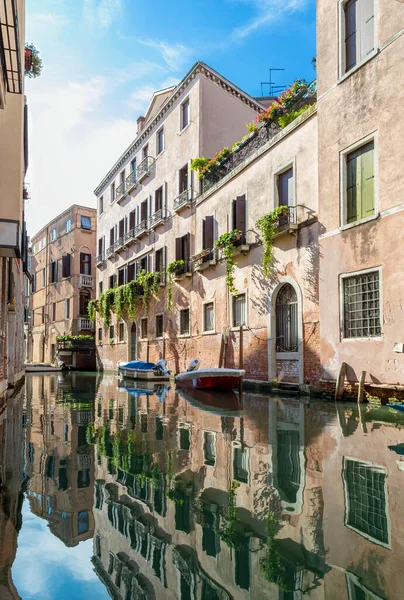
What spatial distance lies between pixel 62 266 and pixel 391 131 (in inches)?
1193

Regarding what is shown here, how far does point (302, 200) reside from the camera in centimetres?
1269

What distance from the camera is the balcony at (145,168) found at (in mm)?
23778

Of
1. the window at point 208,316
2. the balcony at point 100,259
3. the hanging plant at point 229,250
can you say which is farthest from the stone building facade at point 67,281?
the hanging plant at point 229,250

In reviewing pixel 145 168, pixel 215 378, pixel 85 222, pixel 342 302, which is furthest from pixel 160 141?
pixel 342 302

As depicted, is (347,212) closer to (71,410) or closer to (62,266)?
(71,410)

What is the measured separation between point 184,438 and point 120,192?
2398 cm

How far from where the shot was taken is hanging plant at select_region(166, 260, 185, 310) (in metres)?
19.5

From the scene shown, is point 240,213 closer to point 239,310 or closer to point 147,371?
point 239,310

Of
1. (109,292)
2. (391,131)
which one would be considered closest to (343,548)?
(391,131)

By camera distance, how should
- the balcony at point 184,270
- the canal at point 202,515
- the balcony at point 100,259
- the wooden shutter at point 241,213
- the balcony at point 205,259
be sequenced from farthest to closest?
the balcony at point 100,259, the balcony at point 184,270, the balcony at point 205,259, the wooden shutter at point 241,213, the canal at point 202,515

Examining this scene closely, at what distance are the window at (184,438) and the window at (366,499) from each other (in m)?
1.78

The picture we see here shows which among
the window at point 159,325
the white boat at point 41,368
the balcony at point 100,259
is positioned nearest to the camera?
the window at point 159,325

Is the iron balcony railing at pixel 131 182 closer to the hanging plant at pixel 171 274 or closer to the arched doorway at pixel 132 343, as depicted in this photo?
the hanging plant at pixel 171 274

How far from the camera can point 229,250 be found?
15281 millimetres
